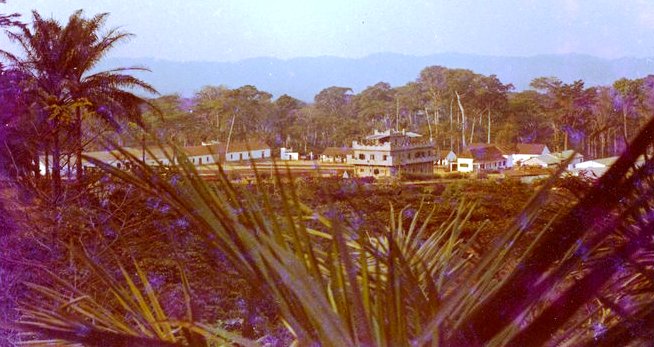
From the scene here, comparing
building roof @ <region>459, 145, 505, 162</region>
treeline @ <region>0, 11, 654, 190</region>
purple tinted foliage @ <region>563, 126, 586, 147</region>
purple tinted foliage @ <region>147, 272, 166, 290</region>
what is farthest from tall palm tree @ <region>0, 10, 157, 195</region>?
purple tinted foliage @ <region>563, 126, 586, 147</region>

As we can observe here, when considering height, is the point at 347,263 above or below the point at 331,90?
below

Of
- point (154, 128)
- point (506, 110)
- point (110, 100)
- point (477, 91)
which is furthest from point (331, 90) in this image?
point (154, 128)

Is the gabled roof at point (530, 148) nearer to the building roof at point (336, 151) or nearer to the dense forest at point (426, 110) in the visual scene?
the dense forest at point (426, 110)

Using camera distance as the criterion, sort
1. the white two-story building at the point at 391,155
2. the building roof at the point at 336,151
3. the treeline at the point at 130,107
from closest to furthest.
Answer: the treeline at the point at 130,107 < the white two-story building at the point at 391,155 < the building roof at the point at 336,151

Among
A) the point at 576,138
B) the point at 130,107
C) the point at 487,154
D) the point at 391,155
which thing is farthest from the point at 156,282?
the point at 576,138

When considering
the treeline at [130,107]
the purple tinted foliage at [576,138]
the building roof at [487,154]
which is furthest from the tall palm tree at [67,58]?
the purple tinted foliage at [576,138]

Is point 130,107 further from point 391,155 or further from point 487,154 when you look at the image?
point 487,154

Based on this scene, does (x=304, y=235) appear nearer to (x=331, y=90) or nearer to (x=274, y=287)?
(x=274, y=287)

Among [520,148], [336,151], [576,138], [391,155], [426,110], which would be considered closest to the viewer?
[576,138]
